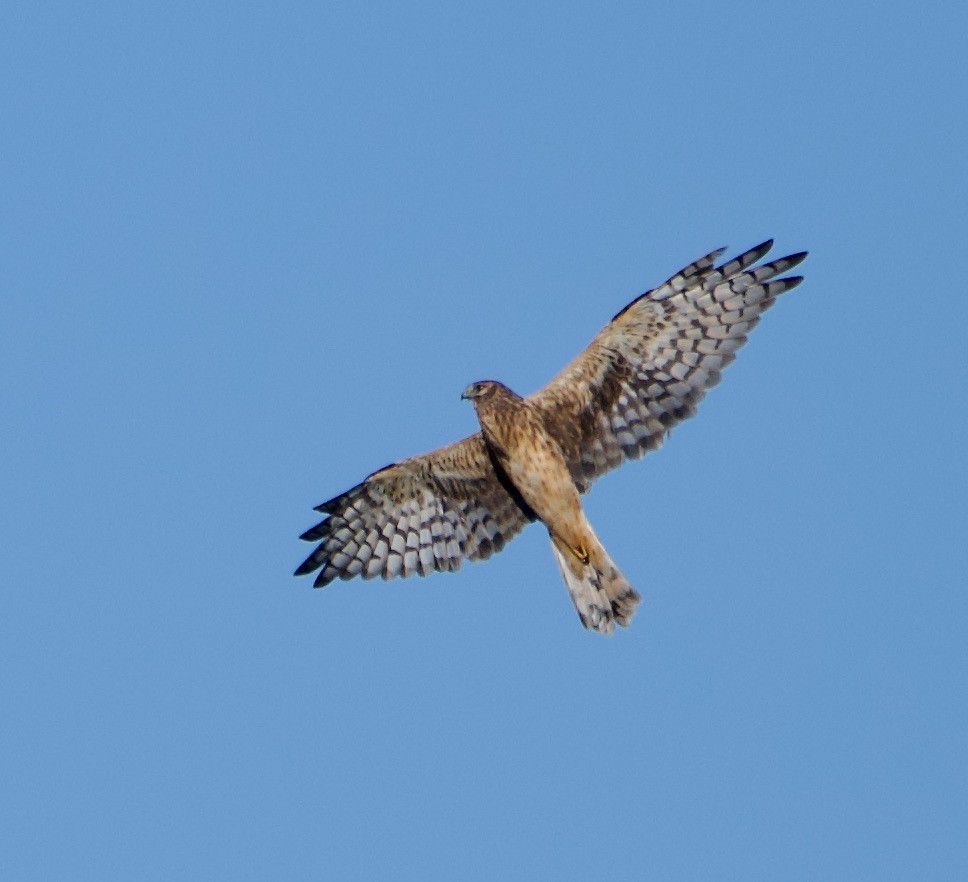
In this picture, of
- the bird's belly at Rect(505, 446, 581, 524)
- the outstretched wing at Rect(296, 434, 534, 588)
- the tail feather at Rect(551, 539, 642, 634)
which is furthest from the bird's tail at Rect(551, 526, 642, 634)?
the outstretched wing at Rect(296, 434, 534, 588)

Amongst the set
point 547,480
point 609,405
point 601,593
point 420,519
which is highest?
point 420,519

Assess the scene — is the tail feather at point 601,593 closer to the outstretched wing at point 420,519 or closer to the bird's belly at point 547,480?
the bird's belly at point 547,480

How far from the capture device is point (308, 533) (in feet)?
51.1

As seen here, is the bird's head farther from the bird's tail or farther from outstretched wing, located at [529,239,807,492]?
the bird's tail

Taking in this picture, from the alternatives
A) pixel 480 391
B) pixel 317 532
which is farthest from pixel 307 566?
pixel 480 391

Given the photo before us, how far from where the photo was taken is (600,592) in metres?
14.7

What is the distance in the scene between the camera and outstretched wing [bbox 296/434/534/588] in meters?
15.1

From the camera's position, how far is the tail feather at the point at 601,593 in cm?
1469

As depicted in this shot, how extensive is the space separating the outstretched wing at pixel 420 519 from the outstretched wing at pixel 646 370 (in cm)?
65

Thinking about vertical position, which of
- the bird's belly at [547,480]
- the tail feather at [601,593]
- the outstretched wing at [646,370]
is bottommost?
the tail feather at [601,593]

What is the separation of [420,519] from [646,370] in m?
2.01

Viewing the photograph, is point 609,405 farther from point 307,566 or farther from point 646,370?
point 307,566

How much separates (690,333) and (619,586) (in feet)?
5.89

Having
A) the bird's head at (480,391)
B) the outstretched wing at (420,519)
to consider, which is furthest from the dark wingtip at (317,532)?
the bird's head at (480,391)
